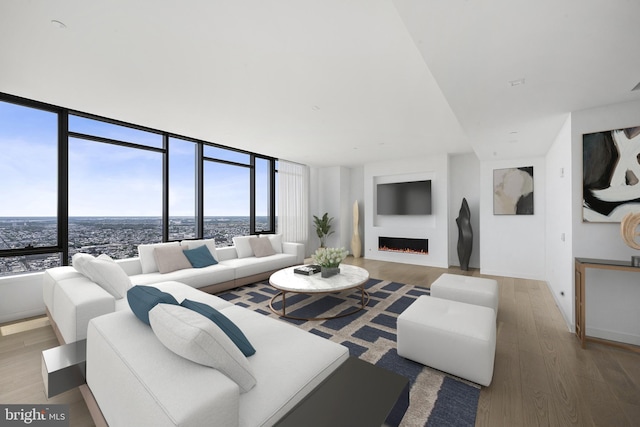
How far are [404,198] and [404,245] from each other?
115 cm

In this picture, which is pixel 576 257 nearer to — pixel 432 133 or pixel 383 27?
pixel 432 133

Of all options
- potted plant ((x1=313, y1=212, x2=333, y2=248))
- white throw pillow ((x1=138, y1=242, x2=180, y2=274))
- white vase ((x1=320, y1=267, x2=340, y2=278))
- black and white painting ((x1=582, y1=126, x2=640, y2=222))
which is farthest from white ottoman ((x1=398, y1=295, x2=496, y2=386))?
potted plant ((x1=313, y1=212, x2=333, y2=248))

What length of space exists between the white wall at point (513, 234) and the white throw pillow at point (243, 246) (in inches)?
181

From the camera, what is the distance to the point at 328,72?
240 centimetres

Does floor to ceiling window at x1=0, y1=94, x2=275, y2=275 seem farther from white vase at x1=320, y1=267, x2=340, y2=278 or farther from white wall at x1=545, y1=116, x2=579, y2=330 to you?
white wall at x1=545, y1=116, x2=579, y2=330

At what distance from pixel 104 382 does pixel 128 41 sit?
230 centimetres

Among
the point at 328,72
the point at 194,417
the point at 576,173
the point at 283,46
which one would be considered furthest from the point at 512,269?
the point at 194,417

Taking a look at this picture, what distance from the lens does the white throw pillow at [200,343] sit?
1.01 metres

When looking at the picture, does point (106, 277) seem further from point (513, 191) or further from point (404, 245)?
point (513, 191)

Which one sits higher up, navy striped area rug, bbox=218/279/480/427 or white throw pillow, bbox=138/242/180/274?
white throw pillow, bbox=138/242/180/274

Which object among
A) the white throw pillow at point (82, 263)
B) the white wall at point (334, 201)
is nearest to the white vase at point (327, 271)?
the white throw pillow at point (82, 263)

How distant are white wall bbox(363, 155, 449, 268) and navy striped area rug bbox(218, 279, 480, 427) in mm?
1954

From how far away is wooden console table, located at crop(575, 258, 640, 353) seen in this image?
230cm

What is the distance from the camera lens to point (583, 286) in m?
2.42
